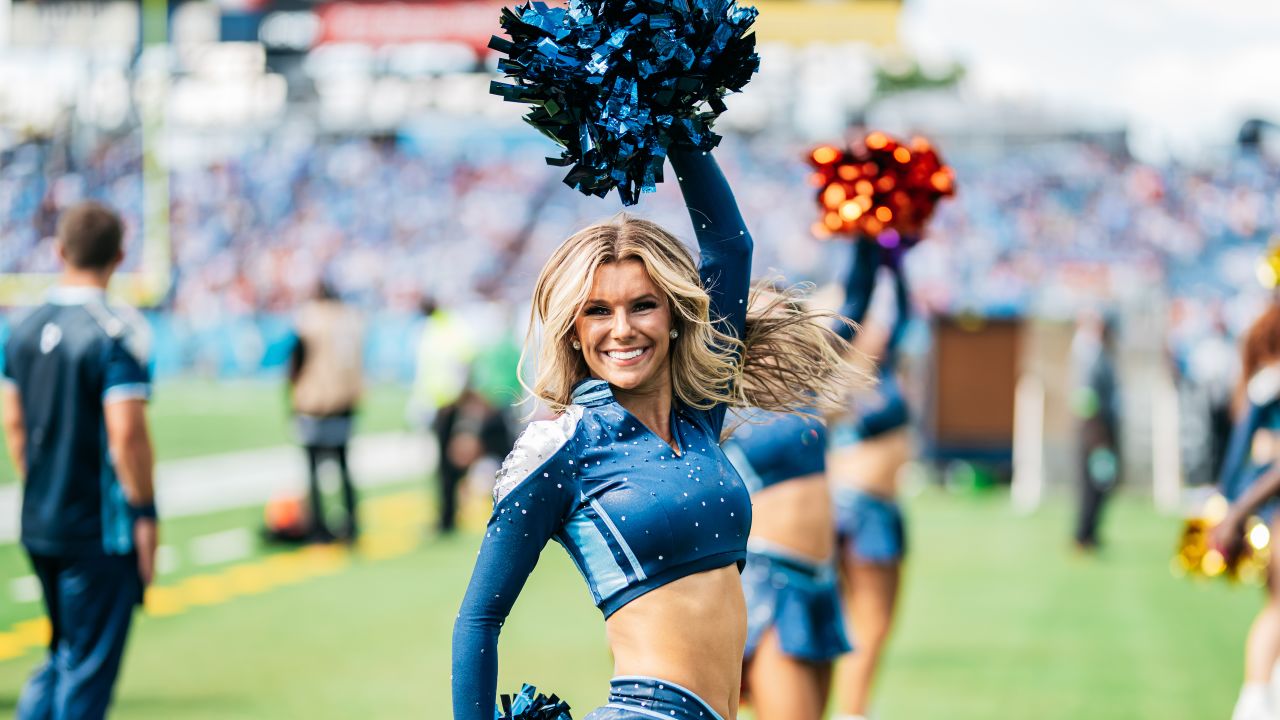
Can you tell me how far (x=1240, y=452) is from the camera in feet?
16.7

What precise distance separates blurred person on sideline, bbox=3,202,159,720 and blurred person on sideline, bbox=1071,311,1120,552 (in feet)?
26.0

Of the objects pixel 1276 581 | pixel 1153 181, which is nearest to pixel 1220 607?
pixel 1276 581

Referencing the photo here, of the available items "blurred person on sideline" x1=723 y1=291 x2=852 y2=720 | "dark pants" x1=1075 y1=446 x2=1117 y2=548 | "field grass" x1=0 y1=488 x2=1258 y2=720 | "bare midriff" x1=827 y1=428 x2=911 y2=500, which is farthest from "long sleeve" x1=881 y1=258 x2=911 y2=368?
"dark pants" x1=1075 y1=446 x2=1117 y2=548

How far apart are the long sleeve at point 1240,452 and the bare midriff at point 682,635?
11.2ft

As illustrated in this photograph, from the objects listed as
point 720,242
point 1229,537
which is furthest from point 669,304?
point 1229,537

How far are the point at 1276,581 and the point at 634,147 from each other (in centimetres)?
368

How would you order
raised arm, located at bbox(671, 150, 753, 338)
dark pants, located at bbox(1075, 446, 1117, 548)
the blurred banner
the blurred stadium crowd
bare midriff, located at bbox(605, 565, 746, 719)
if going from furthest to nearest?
the blurred banner → the blurred stadium crowd → dark pants, located at bbox(1075, 446, 1117, 548) → raised arm, located at bbox(671, 150, 753, 338) → bare midriff, located at bbox(605, 565, 746, 719)

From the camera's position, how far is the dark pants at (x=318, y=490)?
9.78m

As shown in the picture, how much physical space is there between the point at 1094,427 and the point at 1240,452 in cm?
616

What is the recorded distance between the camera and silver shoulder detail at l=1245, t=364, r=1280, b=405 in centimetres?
506

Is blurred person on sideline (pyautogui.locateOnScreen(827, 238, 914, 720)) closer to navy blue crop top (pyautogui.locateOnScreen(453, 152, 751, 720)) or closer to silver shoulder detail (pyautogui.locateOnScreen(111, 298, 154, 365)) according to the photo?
silver shoulder detail (pyautogui.locateOnScreen(111, 298, 154, 365))

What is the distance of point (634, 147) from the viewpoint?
2.18m

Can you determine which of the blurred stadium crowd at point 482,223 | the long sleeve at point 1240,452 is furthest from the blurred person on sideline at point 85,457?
the blurred stadium crowd at point 482,223

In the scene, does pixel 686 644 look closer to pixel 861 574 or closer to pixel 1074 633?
pixel 861 574
